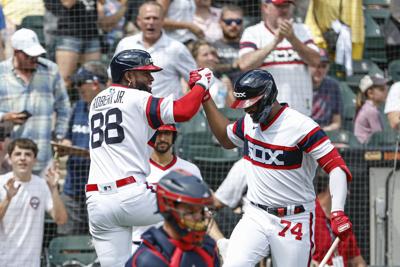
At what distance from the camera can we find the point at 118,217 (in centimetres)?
768

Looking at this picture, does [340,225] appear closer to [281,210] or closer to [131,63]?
[281,210]

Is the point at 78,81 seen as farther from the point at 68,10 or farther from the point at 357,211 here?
the point at 357,211

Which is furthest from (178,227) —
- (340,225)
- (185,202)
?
(340,225)

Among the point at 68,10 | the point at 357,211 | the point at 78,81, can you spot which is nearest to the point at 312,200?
the point at 357,211

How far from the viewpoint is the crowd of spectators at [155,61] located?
36.4 ft

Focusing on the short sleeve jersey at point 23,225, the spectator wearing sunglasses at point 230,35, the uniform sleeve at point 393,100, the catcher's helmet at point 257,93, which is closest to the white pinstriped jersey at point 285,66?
the uniform sleeve at point 393,100

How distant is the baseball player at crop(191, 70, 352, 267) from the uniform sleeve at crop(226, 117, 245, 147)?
0.13 meters

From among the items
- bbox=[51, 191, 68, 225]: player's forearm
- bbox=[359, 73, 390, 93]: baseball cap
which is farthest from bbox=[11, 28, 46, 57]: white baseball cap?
bbox=[359, 73, 390, 93]: baseball cap

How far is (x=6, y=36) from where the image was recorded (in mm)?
12133

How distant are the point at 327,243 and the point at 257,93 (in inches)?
96.9

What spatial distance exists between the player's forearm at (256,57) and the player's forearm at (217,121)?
8.54ft

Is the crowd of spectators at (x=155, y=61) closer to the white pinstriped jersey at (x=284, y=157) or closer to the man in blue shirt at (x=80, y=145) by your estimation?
the man in blue shirt at (x=80, y=145)

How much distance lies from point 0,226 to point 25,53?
6.12 ft

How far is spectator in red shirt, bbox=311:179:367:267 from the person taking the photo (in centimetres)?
984
